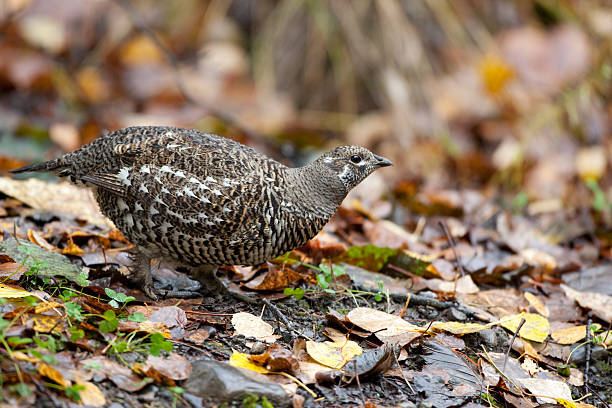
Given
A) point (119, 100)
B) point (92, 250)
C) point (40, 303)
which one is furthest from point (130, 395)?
point (119, 100)

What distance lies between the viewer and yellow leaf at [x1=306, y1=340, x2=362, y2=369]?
3557 millimetres

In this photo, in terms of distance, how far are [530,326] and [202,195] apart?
2334 mm

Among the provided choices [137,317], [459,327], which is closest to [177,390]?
[137,317]

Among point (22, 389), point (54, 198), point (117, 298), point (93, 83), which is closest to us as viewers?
point (22, 389)

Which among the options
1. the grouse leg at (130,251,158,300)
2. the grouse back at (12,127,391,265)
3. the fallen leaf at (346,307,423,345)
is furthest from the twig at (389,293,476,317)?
the grouse leg at (130,251,158,300)

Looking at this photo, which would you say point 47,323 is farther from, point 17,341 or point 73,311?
point 17,341

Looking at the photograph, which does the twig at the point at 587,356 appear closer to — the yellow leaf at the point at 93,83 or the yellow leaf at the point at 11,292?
the yellow leaf at the point at 11,292

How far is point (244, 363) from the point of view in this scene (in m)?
3.41

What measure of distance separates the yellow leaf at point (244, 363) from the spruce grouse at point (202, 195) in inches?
30.5

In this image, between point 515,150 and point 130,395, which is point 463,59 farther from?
point 130,395

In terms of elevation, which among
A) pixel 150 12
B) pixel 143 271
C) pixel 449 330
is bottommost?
pixel 449 330

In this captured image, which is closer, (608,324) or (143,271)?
(143,271)

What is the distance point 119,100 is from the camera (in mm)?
9742

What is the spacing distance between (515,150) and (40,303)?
23.0ft
